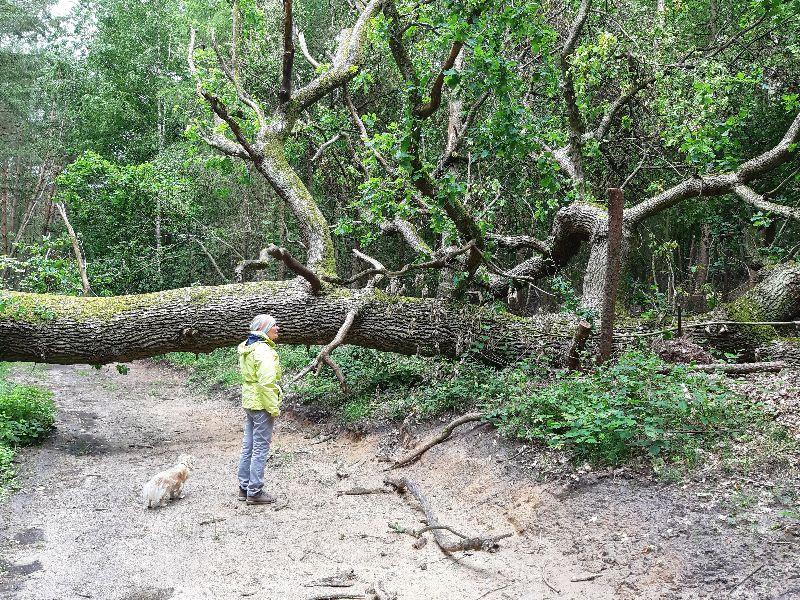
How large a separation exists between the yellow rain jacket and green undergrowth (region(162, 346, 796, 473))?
2243 mm

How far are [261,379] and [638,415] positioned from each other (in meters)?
3.46

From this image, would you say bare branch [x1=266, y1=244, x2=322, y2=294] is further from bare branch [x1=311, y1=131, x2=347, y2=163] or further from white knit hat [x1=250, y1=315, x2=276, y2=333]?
bare branch [x1=311, y1=131, x2=347, y2=163]

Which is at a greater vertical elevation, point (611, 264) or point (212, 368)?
point (611, 264)

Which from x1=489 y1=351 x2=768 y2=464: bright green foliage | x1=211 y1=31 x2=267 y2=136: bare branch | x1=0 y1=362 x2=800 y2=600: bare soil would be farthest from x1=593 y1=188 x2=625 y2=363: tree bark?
x1=211 y1=31 x2=267 y2=136: bare branch

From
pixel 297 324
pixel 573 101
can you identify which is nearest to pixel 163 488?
pixel 297 324

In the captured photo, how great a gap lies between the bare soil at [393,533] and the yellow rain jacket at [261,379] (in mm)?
984

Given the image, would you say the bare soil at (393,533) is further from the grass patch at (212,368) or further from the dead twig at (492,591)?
the grass patch at (212,368)

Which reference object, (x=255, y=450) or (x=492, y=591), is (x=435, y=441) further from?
(x=492, y=591)

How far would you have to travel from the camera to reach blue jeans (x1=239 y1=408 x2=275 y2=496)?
568 cm

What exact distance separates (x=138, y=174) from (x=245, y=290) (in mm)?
9670

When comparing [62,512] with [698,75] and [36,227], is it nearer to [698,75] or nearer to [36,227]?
[698,75]

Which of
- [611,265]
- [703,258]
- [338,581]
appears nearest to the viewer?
[338,581]

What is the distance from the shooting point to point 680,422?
16.2 ft

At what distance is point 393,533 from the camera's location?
4.92 metres
